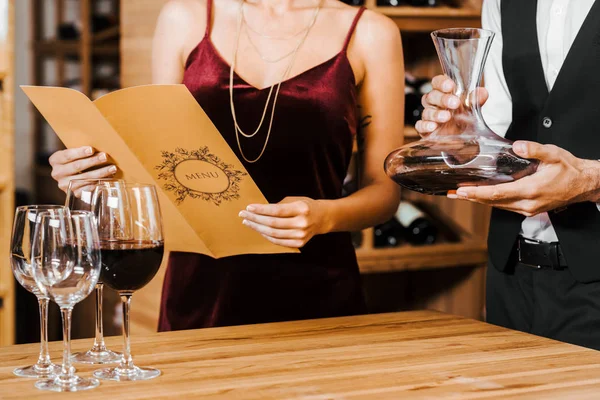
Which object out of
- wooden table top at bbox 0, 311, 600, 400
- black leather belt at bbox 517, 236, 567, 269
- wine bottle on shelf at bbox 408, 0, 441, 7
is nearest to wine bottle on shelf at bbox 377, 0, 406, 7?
wine bottle on shelf at bbox 408, 0, 441, 7

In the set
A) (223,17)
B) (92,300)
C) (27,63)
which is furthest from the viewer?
(27,63)

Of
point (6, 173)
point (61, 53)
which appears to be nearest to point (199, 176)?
point (6, 173)

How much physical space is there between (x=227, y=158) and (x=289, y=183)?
1.39ft

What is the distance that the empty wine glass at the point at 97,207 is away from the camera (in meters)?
0.97

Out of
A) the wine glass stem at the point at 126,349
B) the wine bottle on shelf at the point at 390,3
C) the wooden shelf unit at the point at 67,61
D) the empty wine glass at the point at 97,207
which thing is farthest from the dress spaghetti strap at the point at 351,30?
the wooden shelf unit at the point at 67,61

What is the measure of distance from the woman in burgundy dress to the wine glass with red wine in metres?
0.70

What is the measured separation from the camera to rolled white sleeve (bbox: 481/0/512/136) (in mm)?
1758

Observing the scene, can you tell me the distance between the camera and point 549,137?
1614 millimetres

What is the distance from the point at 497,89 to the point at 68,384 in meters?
1.20

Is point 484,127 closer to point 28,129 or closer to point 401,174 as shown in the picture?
point 401,174

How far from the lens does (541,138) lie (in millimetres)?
1637

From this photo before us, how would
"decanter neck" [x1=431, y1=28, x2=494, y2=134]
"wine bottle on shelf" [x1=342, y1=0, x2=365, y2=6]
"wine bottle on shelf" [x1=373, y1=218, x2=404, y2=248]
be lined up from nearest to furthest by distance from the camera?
"decanter neck" [x1=431, y1=28, x2=494, y2=134] → "wine bottle on shelf" [x1=342, y1=0, x2=365, y2=6] → "wine bottle on shelf" [x1=373, y1=218, x2=404, y2=248]

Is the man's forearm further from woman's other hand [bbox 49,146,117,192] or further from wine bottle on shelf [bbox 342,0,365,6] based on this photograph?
wine bottle on shelf [bbox 342,0,365,6]

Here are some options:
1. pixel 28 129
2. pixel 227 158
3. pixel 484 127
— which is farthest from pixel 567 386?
pixel 28 129
